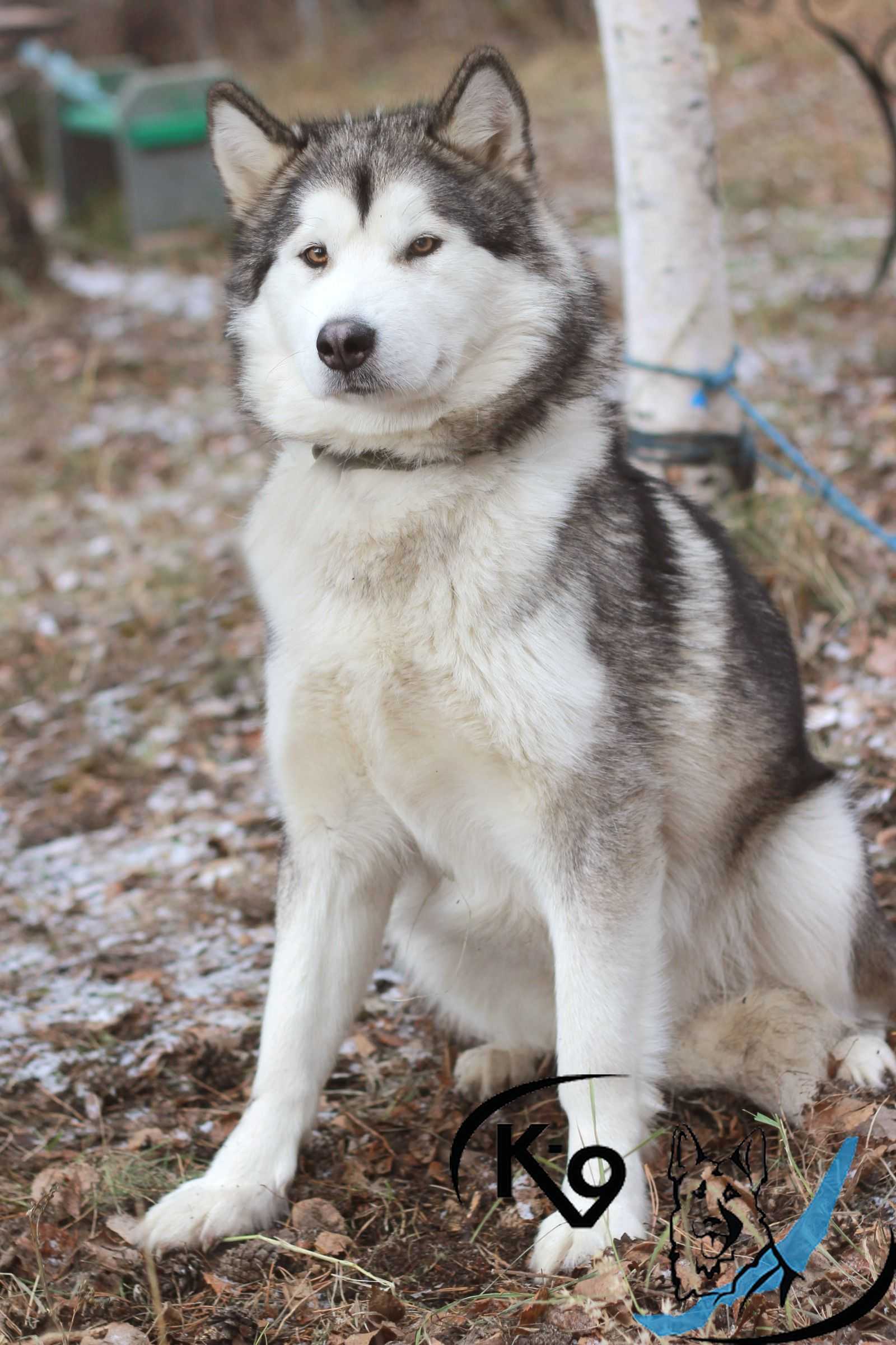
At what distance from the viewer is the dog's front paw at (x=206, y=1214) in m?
2.54

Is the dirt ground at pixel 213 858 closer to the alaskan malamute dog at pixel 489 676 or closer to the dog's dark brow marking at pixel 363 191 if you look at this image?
the alaskan malamute dog at pixel 489 676

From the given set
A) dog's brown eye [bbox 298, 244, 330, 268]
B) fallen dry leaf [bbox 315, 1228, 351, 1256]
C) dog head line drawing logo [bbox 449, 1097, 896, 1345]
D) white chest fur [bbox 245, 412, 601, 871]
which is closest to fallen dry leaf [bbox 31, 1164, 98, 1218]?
fallen dry leaf [bbox 315, 1228, 351, 1256]

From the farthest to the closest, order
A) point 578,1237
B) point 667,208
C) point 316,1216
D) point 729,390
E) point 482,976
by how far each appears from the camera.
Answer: point 729,390, point 667,208, point 482,976, point 316,1216, point 578,1237

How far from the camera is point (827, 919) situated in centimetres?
284

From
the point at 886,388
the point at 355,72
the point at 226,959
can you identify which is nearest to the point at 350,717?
the point at 226,959

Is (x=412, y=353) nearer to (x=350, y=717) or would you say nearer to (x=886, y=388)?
(x=350, y=717)

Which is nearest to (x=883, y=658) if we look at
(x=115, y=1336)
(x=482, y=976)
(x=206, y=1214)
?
(x=482, y=976)

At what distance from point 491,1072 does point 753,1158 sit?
0.67m

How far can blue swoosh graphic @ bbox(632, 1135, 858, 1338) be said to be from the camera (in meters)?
2.14

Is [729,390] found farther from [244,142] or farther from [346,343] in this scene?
[346,343]

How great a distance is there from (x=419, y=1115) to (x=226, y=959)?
0.84 metres

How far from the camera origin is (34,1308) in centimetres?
232

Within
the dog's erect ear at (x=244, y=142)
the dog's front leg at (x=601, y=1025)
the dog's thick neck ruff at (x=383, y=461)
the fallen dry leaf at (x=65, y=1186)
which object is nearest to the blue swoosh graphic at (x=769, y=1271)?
the dog's front leg at (x=601, y=1025)

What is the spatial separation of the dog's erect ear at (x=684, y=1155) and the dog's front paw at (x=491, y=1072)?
0.46 m
